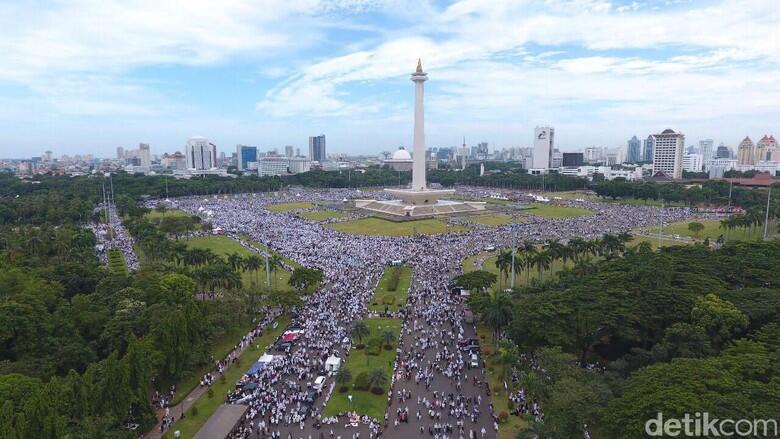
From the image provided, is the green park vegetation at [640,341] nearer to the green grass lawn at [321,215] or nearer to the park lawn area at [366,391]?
the park lawn area at [366,391]

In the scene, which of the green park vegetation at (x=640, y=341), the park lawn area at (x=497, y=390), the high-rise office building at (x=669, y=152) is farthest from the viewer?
the high-rise office building at (x=669, y=152)

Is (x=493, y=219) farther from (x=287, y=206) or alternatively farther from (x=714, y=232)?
(x=287, y=206)

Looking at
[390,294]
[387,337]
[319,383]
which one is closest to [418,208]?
[390,294]

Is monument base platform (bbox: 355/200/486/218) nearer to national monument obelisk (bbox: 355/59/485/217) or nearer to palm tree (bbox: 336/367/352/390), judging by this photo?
national monument obelisk (bbox: 355/59/485/217)

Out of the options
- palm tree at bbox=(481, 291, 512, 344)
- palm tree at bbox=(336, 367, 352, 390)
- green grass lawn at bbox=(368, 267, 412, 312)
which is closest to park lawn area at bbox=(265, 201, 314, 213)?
green grass lawn at bbox=(368, 267, 412, 312)

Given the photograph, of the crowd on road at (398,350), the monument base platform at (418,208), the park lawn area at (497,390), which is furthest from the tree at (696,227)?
the park lawn area at (497,390)

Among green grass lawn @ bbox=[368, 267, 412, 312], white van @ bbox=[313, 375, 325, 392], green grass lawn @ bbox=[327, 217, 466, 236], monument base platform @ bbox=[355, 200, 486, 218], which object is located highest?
monument base platform @ bbox=[355, 200, 486, 218]
